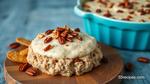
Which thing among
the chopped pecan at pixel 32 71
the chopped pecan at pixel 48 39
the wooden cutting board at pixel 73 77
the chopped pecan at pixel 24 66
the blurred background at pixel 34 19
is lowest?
the blurred background at pixel 34 19

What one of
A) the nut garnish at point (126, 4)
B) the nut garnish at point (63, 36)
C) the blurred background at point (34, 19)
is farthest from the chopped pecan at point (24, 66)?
the nut garnish at point (126, 4)

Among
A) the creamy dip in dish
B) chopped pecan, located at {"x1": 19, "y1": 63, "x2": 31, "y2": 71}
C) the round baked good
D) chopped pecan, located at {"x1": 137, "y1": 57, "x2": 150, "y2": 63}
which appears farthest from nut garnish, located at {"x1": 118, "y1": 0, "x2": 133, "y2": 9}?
chopped pecan, located at {"x1": 19, "y1": 63, "x2": 31, "y2": 71}

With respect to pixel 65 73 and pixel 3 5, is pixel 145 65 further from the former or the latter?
pixel 3 5

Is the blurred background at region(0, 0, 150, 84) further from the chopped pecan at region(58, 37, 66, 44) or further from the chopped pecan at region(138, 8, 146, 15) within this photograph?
the chopped pecan at region(58, 37, 66, 44)

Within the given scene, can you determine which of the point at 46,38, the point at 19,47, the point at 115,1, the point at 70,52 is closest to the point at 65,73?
the point at 70,52

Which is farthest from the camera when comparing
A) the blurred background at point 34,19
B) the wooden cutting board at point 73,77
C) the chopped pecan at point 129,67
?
the blurred background at point 34,19

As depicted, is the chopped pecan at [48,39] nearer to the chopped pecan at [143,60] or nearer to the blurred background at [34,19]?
the blurred background at [34,19]
